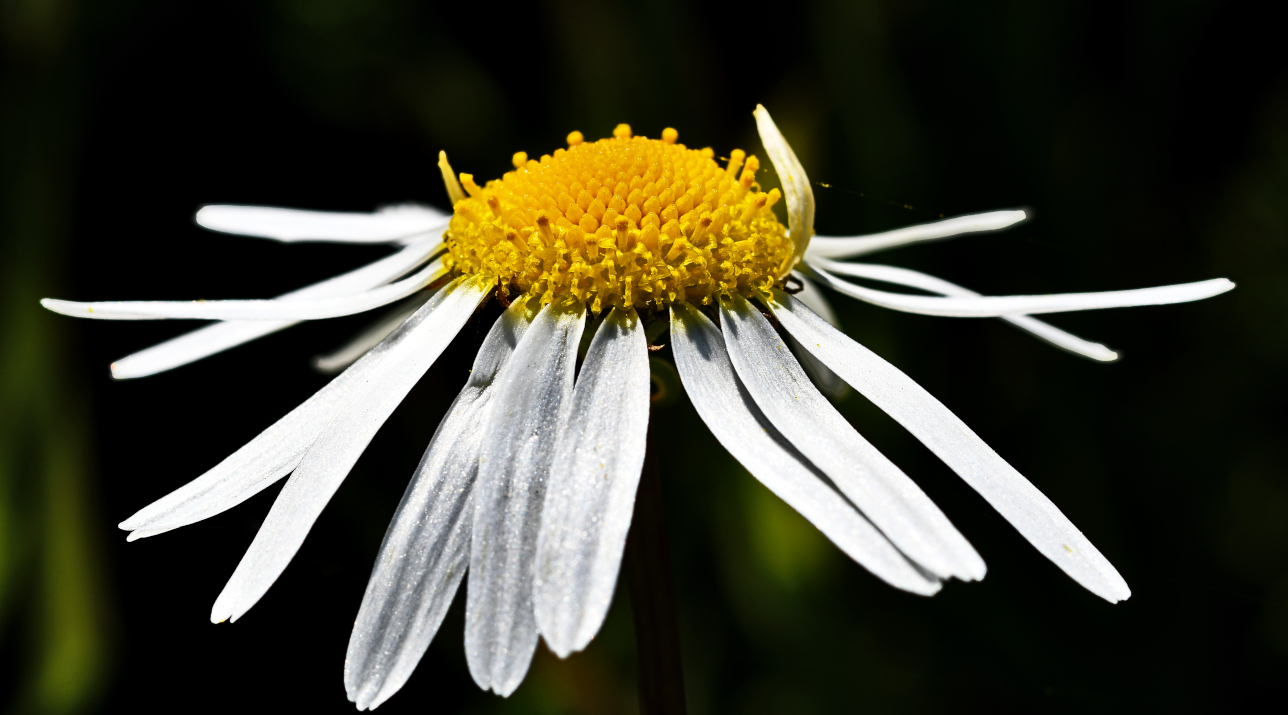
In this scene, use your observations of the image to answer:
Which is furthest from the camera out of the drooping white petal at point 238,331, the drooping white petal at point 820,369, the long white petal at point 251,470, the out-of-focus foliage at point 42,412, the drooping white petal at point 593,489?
the out-of-focus foliage at point 42,412

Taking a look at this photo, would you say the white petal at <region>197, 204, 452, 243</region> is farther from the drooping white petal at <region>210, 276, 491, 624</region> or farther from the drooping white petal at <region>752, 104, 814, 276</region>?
the drooping white petal at <region>752, 104, 814, 276</region>

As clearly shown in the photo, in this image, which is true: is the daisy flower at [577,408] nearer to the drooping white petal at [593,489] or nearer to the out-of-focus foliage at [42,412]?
the drooping white petal at [593,489]

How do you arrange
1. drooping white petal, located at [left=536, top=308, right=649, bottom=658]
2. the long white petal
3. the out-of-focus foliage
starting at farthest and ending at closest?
the out-of-focus foliage < the long white petal < drooping white petal, located at [left=536, top=308, right=649, bottom=658]

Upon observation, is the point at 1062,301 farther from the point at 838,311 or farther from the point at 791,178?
the point at 838,311

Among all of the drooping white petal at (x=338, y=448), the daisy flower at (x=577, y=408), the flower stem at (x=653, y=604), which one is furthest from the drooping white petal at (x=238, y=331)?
the flower stem at (x=653, y=604)

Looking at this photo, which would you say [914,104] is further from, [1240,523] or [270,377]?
[270,377]

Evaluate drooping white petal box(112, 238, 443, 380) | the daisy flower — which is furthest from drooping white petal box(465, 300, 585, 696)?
drooping white petal box(112, 238, 443, 380)

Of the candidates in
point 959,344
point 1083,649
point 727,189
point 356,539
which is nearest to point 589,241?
point 727,189

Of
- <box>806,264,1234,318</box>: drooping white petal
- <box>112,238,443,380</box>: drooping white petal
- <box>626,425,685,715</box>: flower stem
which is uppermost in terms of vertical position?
<box>112,238,443,380</box>: drooping white petal
